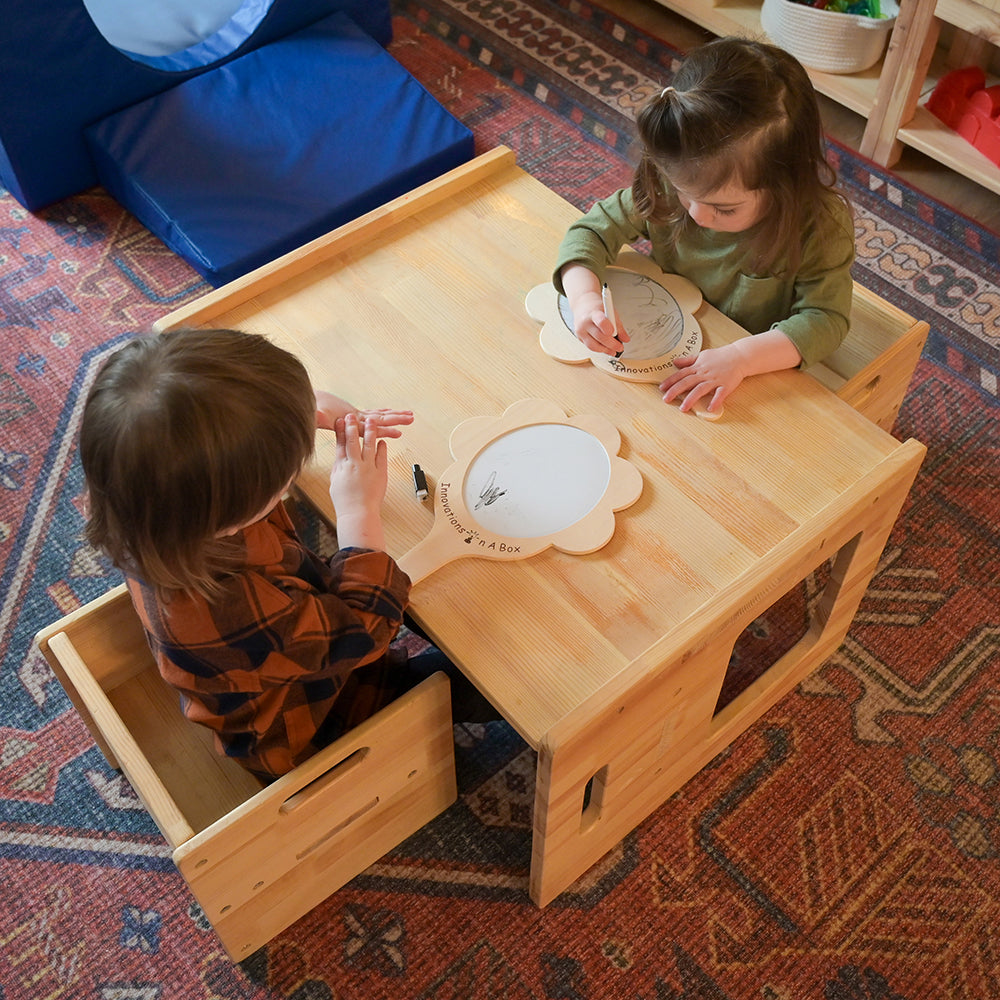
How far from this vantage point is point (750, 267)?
119cm

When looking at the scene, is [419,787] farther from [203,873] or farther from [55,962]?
[55,962]

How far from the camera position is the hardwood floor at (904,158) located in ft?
6.31

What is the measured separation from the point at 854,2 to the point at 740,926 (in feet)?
5.35

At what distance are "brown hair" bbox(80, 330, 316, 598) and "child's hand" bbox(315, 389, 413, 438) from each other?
8.3 inches

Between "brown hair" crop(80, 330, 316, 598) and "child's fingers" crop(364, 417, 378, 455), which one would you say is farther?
"child's fingers" crop(364, 417, 378, 455)

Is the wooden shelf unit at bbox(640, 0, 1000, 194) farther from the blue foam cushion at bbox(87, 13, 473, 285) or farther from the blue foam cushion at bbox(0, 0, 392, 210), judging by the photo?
the blue foam cushion at bbox(0, 0, 392, 210)

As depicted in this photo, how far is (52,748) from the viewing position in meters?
1.31

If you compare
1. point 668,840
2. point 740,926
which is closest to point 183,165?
point 668,840

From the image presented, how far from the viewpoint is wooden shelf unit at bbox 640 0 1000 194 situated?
1734mm

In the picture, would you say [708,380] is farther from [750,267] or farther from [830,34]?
[830,34]

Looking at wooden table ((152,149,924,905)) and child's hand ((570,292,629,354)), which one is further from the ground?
child's hand ((570,292,629,354))

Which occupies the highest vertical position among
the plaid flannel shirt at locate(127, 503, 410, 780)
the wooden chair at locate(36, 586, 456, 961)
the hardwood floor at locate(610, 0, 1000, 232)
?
the plaid flannel shirt at locate(127, 503, 410, 780)

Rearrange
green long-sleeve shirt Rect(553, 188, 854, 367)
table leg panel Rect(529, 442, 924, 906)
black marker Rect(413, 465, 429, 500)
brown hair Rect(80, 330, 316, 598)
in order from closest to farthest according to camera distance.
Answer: brown hair Rect(80, 330, 316, 598) < table leg panel Rect(529, 442, 924, 906) < black marker Rect(413, 465, 429, 500) < green long-sleeve shirt Rect(553, 188, 854, 367)

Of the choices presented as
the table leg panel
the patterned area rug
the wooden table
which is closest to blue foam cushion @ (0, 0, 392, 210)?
the patterned area rug
